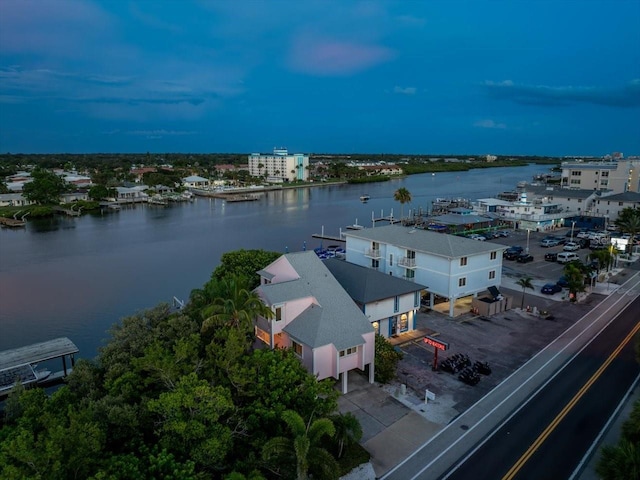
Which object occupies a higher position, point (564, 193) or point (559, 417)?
point (564, 193)

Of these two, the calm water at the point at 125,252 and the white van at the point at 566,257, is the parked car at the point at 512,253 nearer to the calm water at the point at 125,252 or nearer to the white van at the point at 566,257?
the white van at the point at 566,257

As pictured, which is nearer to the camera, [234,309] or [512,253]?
[234,309]

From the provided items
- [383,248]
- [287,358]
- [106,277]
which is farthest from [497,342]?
[106,277]

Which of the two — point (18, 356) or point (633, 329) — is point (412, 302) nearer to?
point (633, 329)

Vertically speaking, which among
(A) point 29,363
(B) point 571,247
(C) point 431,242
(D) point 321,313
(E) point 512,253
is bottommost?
(A) point 29,363

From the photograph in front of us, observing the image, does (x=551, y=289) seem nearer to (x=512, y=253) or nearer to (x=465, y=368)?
(x=512, y=253)

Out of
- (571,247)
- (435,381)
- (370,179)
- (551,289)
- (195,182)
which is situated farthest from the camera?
(370,179)

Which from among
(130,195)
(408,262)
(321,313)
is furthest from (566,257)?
(130,195)
